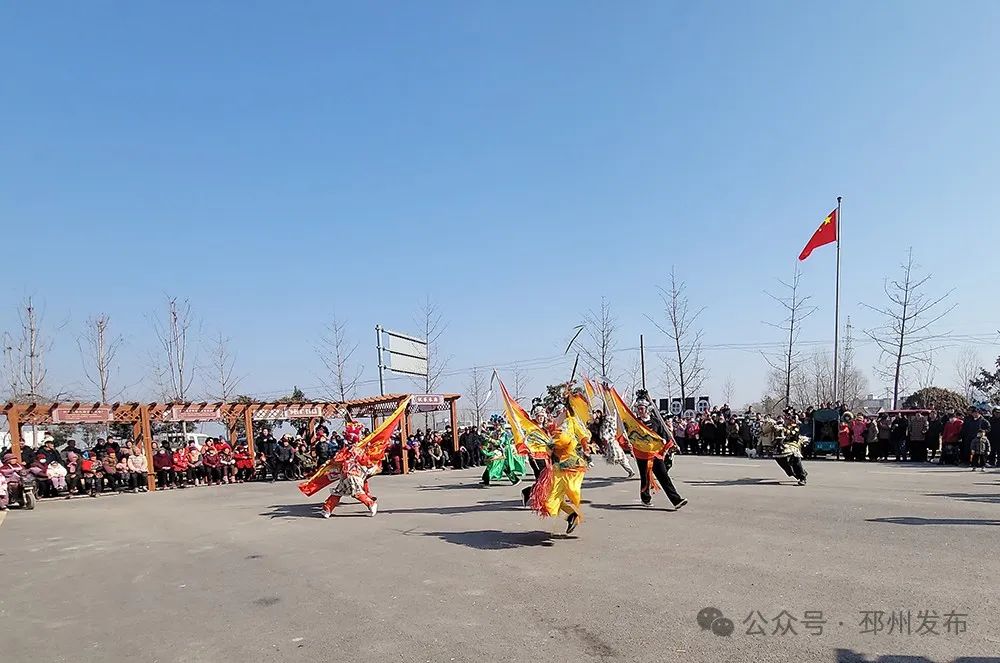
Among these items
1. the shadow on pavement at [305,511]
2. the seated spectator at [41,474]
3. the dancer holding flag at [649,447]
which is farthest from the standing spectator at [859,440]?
the seated spectator at [41,474]

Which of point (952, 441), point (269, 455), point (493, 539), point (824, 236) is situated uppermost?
point (824, 236)

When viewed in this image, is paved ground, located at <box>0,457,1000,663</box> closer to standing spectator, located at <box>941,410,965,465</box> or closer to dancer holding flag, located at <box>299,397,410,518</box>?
dancer holding flag, located at <box>299,397,410,518</box>

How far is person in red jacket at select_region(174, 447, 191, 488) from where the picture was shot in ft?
66.6

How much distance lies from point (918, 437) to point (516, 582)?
Result: 1705 centimetres

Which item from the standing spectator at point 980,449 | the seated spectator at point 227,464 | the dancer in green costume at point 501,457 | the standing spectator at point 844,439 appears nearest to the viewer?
the standing spectator at point 980,449

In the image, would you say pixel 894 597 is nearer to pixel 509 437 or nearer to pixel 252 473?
pixel 509 437

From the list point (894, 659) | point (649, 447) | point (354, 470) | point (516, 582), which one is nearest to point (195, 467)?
point (354, 470)


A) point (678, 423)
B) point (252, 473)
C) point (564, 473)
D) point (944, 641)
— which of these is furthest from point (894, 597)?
point (678, 423)

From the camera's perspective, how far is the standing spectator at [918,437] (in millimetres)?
19375

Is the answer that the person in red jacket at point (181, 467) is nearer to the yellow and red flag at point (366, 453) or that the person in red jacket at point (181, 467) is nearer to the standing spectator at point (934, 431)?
the yellow and red flag at point (366, 453)

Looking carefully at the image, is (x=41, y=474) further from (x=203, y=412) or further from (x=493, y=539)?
(x=493, y=539)

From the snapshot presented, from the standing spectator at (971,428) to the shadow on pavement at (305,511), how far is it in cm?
1487

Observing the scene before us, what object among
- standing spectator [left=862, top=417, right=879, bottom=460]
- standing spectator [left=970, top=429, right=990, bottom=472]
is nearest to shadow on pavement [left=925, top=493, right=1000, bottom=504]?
standing spectator [left=970, top=429, right=990, bottom=472]

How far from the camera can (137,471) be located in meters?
19.4
